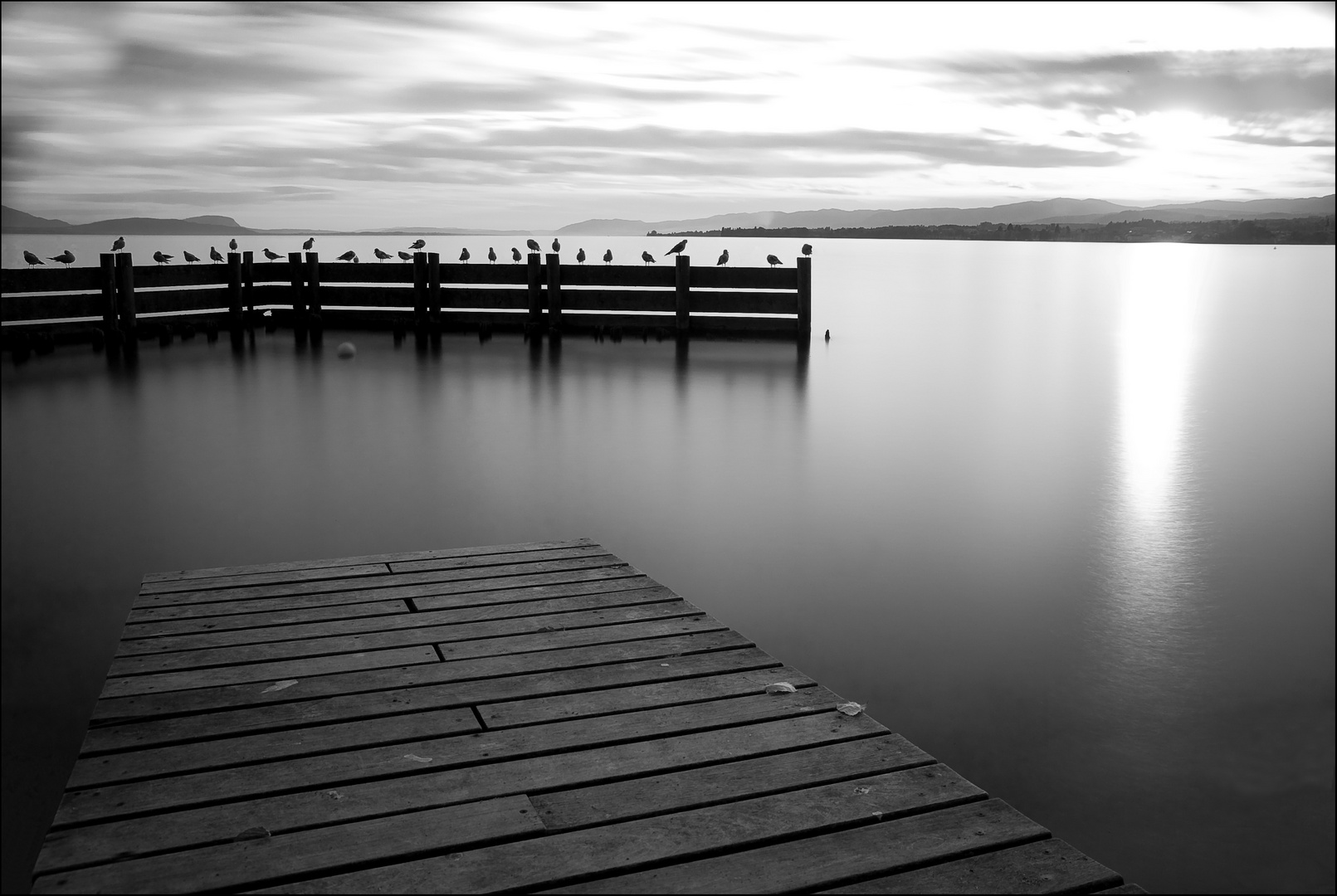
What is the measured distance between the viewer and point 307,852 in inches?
110

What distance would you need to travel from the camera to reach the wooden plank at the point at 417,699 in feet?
11.4

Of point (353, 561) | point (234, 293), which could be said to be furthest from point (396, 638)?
point (234, 293)

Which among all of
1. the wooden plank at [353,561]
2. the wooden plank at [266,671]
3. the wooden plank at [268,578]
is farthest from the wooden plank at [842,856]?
the wooden plank at [353,561]

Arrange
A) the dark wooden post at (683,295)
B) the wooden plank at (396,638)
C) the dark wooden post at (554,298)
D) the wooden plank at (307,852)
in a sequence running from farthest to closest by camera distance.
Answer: the dark wooden post at (554,298), the dark wooden post at (683,295), the wooden plank at (396,638), the wooden plank at (307,852)

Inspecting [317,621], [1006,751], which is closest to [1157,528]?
[1006,751]

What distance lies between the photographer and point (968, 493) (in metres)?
10.7

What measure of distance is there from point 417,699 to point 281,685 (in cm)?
52

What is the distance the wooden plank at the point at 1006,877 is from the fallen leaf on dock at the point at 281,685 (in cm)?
213

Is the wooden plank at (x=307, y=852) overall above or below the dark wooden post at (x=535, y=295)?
below

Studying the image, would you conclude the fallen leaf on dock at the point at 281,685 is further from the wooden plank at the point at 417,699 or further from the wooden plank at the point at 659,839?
the wooden plank at the point at 659,839

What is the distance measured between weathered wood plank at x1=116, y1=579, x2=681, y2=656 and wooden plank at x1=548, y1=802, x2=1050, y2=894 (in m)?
1.92

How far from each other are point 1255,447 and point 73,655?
42.7 ft

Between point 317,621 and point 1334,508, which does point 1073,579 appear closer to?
point 1334,508

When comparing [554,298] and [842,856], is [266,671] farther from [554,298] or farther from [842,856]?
[554,298]
